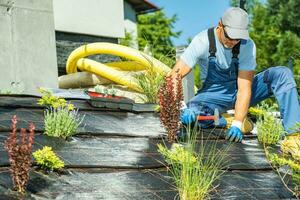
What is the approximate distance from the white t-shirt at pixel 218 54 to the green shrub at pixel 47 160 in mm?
2162

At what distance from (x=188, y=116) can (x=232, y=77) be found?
2.40ft

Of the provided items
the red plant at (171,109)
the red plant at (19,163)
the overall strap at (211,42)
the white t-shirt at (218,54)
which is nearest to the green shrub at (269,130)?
the white t-shirt at (218,54)

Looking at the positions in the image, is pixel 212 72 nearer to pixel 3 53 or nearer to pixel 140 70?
pixel 3 53

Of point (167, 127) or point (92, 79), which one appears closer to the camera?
point (167, 127)

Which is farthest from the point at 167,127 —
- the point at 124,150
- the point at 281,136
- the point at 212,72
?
the point at 281,136

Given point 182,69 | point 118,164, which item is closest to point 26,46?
point 182,69

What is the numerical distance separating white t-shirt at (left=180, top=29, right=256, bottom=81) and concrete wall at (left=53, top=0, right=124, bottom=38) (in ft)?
20.7

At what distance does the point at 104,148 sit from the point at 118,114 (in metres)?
1.49

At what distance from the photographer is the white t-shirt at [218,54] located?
5246mm

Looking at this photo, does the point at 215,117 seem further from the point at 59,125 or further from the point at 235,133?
the point at 59,125

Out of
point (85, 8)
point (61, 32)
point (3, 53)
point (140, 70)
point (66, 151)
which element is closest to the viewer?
point (66, 151)

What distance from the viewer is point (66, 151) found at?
13.1ft

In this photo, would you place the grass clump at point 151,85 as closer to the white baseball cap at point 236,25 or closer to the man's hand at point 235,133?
the man's hand at point 235,133

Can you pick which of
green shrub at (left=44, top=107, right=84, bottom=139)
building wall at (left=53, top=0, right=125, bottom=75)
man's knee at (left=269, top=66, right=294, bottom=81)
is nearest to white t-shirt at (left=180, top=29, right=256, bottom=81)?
man's knee at (left=269, top=66, right=294, bottom=81)
